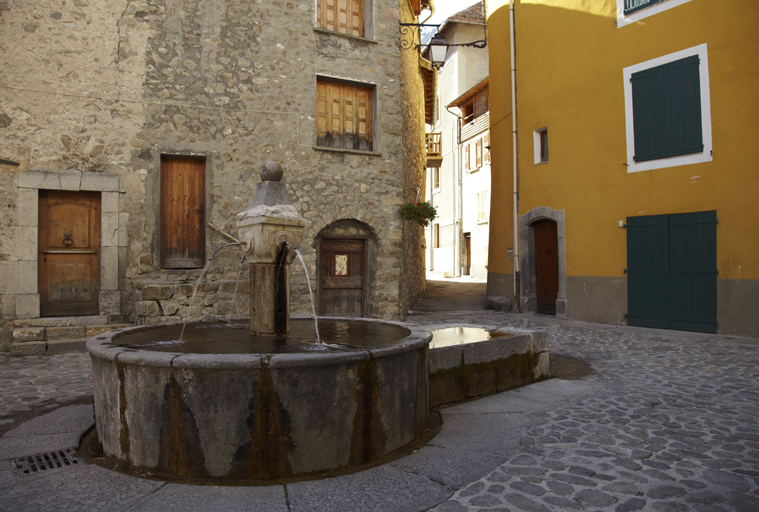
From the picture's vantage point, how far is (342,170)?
9453mm

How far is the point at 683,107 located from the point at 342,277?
21.7 ft

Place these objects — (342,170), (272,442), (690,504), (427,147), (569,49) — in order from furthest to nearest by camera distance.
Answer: (427,147), (569,49), (342,170), (272,442), (690,504)

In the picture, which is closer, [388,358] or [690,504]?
[690,504]

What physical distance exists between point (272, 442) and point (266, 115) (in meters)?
7.16

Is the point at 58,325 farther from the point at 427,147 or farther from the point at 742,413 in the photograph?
the point at 427,147

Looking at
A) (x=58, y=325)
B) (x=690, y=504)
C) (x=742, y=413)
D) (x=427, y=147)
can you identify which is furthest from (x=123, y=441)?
(x=427, y=147)

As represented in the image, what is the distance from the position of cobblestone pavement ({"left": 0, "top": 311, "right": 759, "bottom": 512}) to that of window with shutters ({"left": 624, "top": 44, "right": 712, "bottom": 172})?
3.56 m

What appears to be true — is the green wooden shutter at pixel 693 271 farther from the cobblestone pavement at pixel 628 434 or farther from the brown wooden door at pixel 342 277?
the brown wooden door at pixel 342 277

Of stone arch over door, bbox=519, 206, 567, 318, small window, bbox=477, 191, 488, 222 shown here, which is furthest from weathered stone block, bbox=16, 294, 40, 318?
small window, bbox=477, 191, 488, 222

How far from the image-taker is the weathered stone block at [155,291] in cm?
789

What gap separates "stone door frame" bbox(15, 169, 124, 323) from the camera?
294 inches

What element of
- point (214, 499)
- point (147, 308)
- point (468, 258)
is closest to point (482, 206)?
point (468, 258)

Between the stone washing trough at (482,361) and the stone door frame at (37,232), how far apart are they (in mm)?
5389

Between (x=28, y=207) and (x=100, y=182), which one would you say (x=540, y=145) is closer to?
(x=100, y=182)
